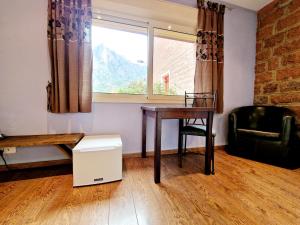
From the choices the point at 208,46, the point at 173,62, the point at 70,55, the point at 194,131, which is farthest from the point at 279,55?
the point at 70,55

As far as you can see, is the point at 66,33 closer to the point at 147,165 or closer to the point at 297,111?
the point at 147,165

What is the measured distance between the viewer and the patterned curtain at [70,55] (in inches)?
72.0

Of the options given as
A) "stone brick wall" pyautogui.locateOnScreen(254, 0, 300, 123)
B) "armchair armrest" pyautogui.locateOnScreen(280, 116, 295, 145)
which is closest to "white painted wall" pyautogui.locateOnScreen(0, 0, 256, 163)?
"armchair armrest" pyautogui.locateOnScreen(280, 116, 295, 145)

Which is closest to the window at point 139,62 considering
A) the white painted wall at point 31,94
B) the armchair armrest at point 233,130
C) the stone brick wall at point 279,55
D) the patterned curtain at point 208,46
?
the patterned curtain at point 208,46

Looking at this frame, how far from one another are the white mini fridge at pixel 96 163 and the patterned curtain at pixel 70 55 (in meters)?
0.66

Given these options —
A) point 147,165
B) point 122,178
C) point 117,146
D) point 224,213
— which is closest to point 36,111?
point 117,146

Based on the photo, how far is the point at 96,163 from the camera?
151 cm

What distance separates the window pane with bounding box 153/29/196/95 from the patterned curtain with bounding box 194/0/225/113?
17 cm

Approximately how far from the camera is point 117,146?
1565 millimetres

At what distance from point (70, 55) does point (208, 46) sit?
2031 millimetres

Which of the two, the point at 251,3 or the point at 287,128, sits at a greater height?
the point at 251,3

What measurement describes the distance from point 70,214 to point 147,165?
1068 mm

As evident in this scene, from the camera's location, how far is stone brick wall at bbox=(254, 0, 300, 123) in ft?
7.75

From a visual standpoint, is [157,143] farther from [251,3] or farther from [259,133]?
[251,3]
